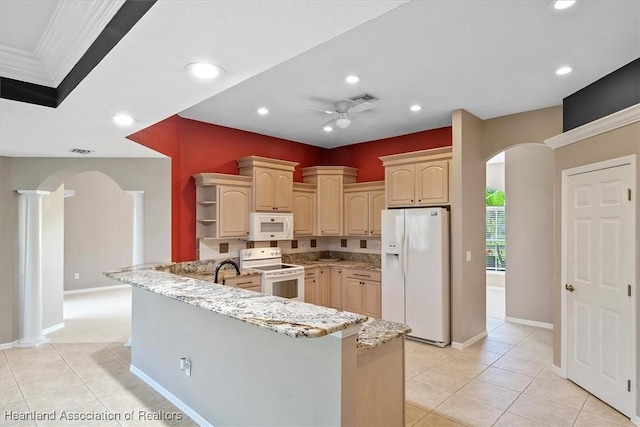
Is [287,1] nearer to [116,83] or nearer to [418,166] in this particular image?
[116,83]

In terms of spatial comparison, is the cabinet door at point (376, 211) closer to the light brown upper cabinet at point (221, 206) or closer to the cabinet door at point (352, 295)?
the cabinet door at point (352, 295)

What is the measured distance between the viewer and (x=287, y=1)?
4.11 feet

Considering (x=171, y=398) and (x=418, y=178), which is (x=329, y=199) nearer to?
(x=418, y=178)

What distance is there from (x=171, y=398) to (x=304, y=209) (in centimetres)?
345

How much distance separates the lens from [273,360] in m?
2.07

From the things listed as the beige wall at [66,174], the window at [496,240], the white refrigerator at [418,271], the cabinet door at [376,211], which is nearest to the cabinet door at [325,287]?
the cabinet door at [376,211]

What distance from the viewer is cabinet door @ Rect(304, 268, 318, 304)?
5.50 meters

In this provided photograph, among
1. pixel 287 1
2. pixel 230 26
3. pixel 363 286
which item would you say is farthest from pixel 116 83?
pixel 363 286

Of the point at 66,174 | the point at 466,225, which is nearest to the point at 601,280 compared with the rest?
the point at 466,225

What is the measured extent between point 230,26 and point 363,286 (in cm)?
446

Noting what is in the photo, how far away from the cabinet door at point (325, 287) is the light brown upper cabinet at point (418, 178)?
149cm

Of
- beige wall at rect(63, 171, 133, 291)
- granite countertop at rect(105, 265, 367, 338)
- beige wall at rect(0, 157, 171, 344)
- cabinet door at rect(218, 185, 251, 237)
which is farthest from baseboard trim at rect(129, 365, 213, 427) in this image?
beige wall at rect(63, 171, 133, 291)

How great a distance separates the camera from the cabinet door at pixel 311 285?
18.1 feet

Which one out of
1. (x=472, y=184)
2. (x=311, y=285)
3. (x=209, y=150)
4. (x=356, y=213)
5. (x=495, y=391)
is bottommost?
(x=495, y=391)
